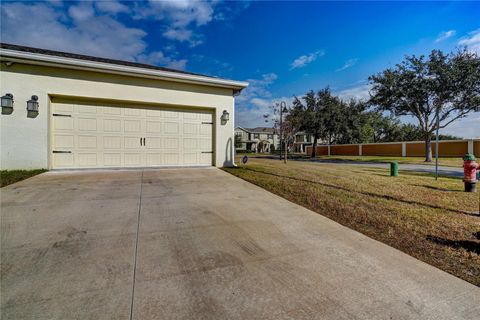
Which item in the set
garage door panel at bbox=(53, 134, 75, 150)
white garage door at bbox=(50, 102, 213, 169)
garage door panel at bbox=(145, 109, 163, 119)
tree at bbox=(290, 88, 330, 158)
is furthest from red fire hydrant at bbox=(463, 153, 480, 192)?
tree at bbox=(290, 88, 330, 158)

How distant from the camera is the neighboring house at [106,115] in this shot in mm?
6566

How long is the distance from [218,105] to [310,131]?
809 inches

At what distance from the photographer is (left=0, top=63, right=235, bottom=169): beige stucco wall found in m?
6.49

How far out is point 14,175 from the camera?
228 inches

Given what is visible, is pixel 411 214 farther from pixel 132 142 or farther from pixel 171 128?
pixel 132 142

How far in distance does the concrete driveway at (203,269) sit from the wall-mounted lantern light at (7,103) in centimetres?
449

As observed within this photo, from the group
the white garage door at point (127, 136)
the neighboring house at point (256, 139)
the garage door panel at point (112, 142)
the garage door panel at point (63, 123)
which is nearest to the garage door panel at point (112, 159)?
the white garage door at point (127, 136)

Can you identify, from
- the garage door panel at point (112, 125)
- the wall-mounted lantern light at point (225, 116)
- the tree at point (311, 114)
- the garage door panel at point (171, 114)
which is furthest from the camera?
the tree at point (311, 114)

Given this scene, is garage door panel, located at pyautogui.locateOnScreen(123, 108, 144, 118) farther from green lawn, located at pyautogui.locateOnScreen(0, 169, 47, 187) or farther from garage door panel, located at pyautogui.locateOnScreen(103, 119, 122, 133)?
green lawn, located at pyautogui.locateOnScreen(0, 169, 47, 187)

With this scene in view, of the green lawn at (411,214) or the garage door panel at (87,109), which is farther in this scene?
the garage door panel at (87,109)

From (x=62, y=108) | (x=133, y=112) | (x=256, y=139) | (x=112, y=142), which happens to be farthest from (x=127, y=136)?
(x=256, y=139)

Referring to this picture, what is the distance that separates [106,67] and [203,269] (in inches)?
294

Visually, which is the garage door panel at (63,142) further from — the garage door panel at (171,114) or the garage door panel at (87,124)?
the garage door panel at (171,114)

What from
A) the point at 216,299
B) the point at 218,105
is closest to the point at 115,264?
the point at 216,299
